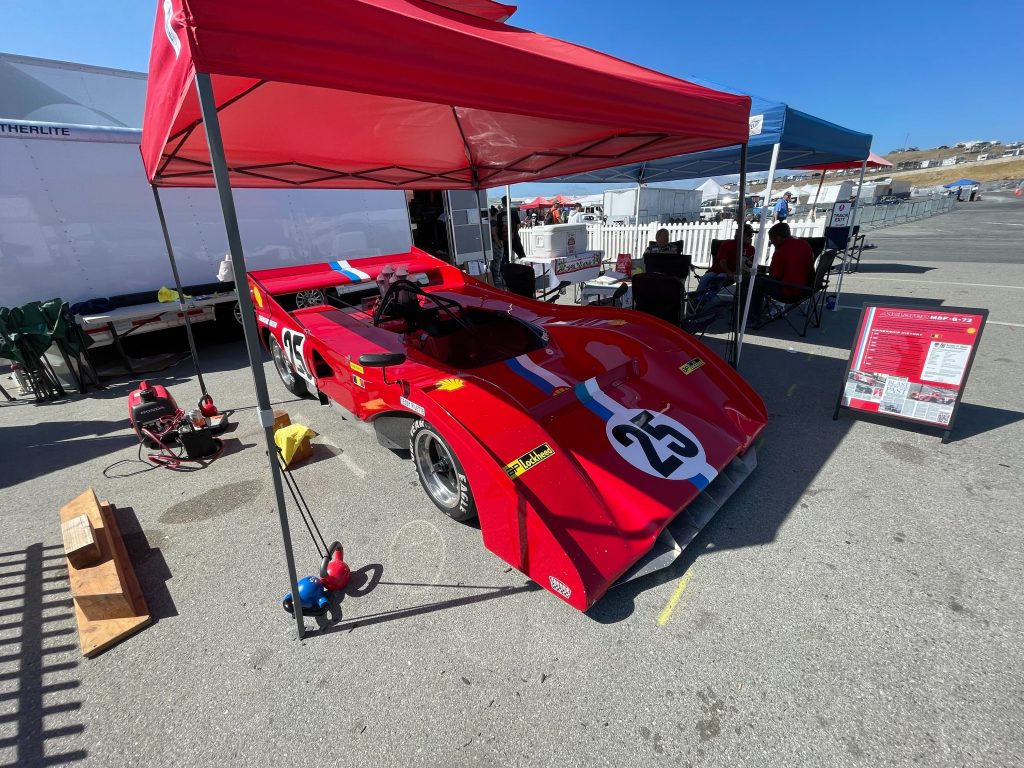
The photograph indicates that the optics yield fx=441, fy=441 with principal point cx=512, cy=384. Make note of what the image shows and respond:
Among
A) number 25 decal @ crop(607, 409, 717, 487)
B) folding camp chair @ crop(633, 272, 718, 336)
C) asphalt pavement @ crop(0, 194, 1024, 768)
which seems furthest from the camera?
folding camp chair @ crop(633, 272, 718, 336)

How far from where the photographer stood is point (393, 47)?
1578mm

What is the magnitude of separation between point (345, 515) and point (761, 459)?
2761 mm

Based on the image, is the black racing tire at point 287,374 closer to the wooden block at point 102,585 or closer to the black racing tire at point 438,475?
Result: the wooden block at point 102,585

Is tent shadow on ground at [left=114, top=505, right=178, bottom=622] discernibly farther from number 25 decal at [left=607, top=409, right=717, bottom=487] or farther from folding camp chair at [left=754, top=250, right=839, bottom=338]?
folding camp chair at [left=754, top=250, right=839, bottom=338]

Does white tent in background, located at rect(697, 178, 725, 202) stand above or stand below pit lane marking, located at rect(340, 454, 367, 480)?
above

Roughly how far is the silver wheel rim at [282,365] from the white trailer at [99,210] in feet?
7.17

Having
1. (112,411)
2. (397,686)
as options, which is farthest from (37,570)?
(112,411)

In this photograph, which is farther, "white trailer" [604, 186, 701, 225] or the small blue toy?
"white trailer" [604, 186, 701, 225]

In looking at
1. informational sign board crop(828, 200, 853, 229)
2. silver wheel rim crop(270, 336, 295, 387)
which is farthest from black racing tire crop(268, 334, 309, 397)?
informational sign board crop(828, 200, 853, 229)

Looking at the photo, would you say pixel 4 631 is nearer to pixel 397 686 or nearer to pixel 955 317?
pixel 397 686

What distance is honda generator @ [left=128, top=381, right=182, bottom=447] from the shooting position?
3.51 m

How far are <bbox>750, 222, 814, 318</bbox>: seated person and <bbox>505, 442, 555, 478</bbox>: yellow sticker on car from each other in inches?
208

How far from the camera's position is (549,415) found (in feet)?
8.39

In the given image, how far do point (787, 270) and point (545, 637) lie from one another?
6297 millimetres
